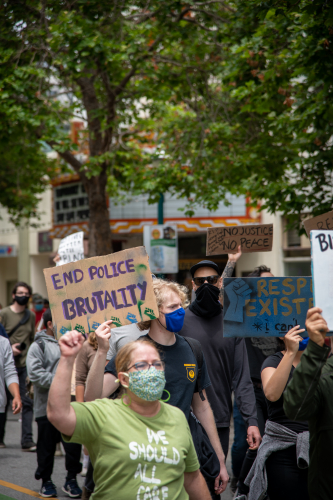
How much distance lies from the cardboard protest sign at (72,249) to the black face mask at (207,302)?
2762mm

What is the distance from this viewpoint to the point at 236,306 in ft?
12.4

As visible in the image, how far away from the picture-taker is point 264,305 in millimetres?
3754

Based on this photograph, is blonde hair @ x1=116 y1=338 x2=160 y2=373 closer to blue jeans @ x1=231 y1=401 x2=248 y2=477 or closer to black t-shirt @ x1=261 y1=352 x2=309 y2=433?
black t-shirt @ x1=261 y1=352 x2=309 y2=433

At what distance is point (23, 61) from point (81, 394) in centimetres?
754

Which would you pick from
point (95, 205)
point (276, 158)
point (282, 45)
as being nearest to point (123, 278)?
point (282, 45)

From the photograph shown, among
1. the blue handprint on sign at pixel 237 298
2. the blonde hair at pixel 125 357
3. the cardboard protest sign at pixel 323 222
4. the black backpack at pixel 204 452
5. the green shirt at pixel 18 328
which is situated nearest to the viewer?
the blonde hair at pixel 125 357

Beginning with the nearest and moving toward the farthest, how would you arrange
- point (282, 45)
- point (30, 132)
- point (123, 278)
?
point (123, 278), point (282, 45), point (30, 132)

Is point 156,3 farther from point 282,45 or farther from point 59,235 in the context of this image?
point 59,235

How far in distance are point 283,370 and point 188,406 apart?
2.28 ft

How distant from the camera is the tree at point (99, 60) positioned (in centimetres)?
1080

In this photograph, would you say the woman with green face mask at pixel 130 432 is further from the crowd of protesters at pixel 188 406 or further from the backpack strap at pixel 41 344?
the backpack strap at pixel 41 344

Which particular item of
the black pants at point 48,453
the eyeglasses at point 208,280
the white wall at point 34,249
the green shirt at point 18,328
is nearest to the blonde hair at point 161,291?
the eyeglasses at point 208,280

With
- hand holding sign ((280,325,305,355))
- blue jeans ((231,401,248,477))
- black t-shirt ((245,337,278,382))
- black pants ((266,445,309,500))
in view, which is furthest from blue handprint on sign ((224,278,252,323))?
blue jeans ((231,401,248,477))

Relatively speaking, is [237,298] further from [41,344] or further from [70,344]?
[41,344]
